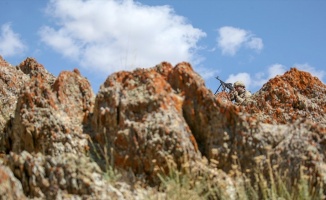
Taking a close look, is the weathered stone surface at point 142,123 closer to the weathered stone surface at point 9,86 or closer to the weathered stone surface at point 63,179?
the weathered stone surface at point 63,179

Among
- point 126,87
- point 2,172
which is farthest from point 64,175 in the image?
point 126,87

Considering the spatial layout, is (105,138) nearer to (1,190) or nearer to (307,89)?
(1,190)

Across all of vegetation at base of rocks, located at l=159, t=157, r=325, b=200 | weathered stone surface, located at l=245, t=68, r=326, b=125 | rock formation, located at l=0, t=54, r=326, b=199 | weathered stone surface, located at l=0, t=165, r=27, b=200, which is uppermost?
weathered stone surface, located at l=245, t=68, r=326, b=125

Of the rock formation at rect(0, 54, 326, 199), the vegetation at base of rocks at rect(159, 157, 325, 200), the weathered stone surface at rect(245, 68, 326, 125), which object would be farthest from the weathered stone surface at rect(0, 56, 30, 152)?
the weathered stone surface at rect(245, 68, 326, 125)

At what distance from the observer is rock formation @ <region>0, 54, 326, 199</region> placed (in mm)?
5953

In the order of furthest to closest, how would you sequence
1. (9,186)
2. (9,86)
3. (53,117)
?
1. (9,86)
2. (53,117)
3. (9,186)

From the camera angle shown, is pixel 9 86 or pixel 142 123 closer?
pixel 142 123

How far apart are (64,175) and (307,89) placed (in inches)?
254

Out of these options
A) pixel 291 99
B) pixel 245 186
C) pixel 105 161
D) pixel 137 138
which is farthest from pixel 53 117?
pixel 291 99

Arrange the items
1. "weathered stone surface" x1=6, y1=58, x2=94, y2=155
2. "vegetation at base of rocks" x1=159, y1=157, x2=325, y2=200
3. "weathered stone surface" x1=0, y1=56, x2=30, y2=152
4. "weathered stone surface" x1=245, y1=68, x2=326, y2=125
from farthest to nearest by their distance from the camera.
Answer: "weathered stone surface" x1=0, y1=56, x2=30, y2=152 < "weathered stone surface" x1=245, y1=68, x2=326, y2=125 < "weathered stone surface" x1=6, y1=58, x2=94, y2=155 < "vegetation at base of rocks" x1=159, y1=157, x2=325, y2=200

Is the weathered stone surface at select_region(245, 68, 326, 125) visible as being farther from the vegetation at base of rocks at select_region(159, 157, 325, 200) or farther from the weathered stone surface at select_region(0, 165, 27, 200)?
the weathered stone surface at select_region(0, 165, 27, 200)

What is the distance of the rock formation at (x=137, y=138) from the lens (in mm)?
5953

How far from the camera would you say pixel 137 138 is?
21.1ft

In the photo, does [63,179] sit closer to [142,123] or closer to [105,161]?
[105,161]
